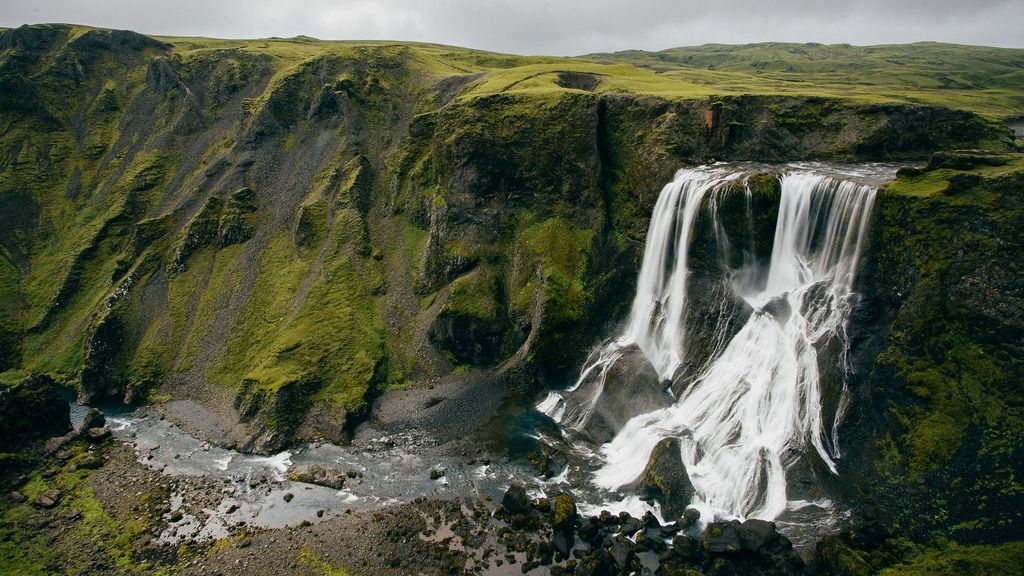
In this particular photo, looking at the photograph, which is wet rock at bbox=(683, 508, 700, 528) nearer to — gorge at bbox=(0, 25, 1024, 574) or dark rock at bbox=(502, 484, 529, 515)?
gorge at bbox=(0, 25, 1024, 574)

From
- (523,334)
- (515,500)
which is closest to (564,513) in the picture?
(515,500)

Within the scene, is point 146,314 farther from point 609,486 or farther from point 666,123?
point 666,123

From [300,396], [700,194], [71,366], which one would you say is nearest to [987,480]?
[700,194]

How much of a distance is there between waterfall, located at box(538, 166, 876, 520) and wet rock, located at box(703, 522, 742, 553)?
1782 mm

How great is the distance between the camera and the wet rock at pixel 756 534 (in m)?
25.3

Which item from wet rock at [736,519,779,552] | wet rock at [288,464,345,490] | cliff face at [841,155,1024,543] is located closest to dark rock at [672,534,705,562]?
wet rock at [736,519,779,552]

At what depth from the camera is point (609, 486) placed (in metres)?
32.5

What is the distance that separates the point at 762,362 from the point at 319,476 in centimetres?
3065

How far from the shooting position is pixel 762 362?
1315 inches

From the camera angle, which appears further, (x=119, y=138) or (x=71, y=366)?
(x=119, y=138)

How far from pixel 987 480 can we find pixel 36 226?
94547 millimetres

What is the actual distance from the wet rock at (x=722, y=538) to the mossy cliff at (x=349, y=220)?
19.4m

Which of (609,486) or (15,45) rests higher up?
(15,45)

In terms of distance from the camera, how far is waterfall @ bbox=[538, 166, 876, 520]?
Answer: 2978 centimetres
